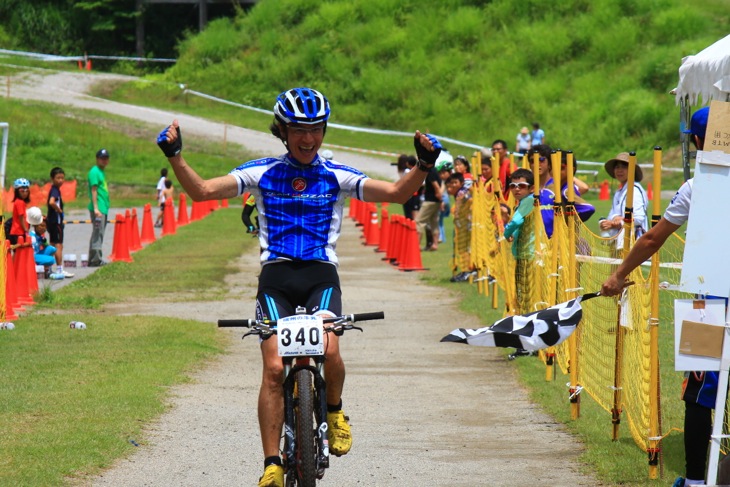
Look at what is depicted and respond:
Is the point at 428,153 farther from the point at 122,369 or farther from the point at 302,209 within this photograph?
the point at 122,369

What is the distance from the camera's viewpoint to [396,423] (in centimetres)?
956

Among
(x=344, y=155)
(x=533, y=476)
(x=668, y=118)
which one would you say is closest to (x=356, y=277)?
(x=533, y=476)

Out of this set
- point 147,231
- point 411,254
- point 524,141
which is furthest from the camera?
point 524,141

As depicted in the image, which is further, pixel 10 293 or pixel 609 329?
pixel 10 293

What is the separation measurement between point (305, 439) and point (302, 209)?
50.6 inches

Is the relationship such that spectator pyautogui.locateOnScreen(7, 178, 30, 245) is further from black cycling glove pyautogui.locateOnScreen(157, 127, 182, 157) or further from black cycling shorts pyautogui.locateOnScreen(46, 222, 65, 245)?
black cycling glove pyautogui.locateOnScreen(157, 127, 182, 157)

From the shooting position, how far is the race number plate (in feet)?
21.5

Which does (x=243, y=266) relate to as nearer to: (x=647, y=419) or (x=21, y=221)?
(x=21, y=221)

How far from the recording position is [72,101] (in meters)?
54.1

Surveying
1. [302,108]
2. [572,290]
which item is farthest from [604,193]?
[302,108]

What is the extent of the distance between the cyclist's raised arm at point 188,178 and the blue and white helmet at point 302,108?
0.45 meters

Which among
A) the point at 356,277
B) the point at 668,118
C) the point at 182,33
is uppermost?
the point at 182,33

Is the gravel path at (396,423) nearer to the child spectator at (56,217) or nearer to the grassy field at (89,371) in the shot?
the grassy field at (89,371)

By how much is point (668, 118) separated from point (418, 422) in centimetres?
3874
